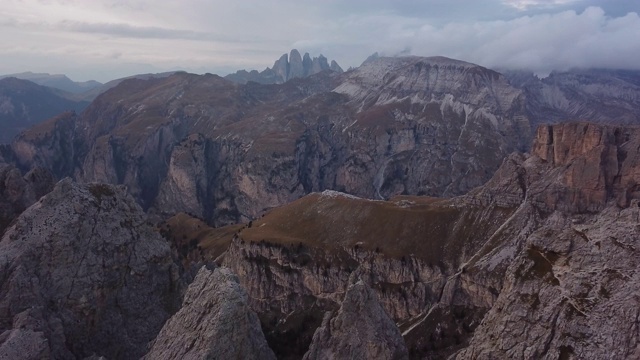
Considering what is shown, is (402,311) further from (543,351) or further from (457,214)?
(543,351)

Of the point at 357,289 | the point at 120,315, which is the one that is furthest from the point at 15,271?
the point at 357,289

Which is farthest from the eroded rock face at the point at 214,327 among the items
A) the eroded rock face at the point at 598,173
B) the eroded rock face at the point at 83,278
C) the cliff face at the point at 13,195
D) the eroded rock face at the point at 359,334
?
the eroded rock face at the point at 598,173

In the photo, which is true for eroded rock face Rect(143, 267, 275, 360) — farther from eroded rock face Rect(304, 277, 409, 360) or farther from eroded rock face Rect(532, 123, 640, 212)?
eroded rock face Rect(532, 123, 640, 212)

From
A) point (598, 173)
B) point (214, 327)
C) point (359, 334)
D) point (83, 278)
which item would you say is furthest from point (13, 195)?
point (598, 173)

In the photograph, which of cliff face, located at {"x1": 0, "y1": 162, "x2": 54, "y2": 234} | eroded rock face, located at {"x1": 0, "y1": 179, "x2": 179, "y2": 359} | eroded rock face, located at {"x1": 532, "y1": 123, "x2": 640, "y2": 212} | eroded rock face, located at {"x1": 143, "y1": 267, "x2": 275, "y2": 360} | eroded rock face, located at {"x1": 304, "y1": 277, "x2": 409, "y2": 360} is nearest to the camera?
eroded rock face, located at {"x1": 143, "y1": 267, "x2": 275, "y2": 360}

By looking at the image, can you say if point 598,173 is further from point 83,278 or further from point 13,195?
point 13,195

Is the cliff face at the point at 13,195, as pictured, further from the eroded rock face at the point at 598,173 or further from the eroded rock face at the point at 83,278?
the eroded rock face at the point at 598,173

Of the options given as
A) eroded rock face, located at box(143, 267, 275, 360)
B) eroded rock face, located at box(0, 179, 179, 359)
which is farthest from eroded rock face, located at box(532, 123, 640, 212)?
eroded rock face, located at box(143, 267, 275, 360)
